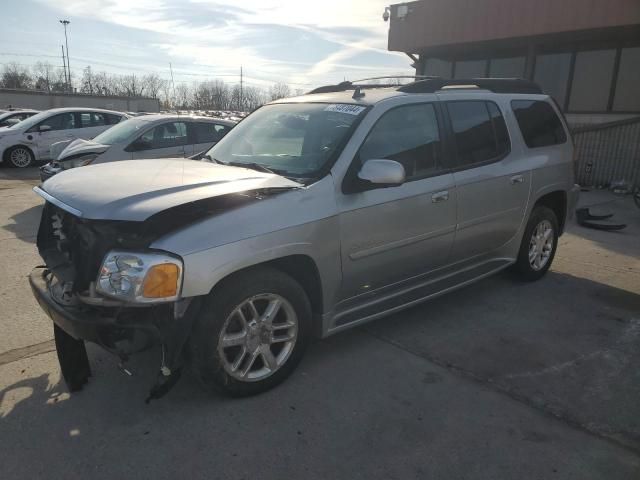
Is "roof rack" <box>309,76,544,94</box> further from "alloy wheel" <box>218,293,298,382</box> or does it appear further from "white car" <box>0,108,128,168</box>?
"white car" <box>0,108,128,168</box>

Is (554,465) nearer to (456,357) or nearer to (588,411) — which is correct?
(588,411)

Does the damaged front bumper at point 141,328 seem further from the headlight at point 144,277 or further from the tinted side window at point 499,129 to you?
the tinted side window at point 499,129

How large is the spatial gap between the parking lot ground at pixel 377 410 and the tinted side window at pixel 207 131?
556cm

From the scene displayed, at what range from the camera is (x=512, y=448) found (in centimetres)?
269

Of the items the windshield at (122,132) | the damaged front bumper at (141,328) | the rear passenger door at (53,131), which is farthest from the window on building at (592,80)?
the damaged front bumper at (141,328)

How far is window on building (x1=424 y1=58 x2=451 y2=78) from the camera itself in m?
18.5

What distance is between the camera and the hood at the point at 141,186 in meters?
2.69

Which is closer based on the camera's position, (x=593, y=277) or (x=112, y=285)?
→ (x=112, y=285)

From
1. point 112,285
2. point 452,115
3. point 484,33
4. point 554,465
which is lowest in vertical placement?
point 554,465

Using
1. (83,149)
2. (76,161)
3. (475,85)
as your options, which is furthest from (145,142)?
(475,85)

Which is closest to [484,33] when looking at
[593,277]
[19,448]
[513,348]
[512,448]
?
[593,277]

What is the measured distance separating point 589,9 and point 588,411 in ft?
44.0

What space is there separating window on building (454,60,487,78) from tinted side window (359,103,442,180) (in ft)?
48.6

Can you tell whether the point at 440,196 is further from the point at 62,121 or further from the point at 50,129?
the point at 50,129
